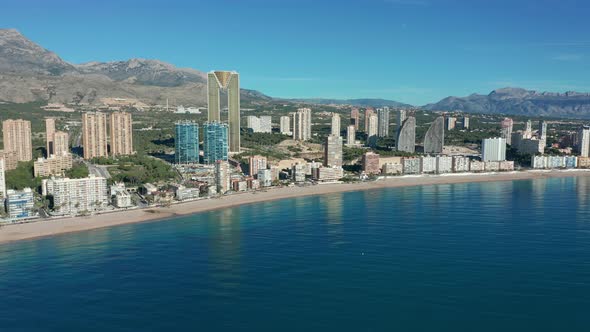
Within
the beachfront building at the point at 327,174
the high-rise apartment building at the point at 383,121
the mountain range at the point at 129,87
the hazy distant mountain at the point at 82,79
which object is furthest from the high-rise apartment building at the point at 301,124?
the hazy distant mountain at the point at 82,79

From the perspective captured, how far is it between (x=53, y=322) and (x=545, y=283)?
12437 millimetres

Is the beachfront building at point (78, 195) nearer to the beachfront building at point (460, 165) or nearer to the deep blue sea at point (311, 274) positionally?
the deep blue sea at point (311, 274)

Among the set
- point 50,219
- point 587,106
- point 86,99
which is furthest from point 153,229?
point 587,106

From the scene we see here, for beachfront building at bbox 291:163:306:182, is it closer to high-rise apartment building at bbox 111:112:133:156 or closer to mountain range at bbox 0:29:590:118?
high-rise apartment building at bbox 111:112:133:156

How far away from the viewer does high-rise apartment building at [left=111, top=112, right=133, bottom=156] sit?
3989 cm

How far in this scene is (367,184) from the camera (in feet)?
107

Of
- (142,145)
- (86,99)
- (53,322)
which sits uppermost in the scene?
(86,99)

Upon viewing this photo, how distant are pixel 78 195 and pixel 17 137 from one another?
14795mm

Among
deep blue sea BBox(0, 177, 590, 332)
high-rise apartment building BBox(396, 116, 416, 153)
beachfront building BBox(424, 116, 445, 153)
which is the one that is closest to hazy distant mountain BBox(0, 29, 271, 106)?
high-rise apartment building BBox(396, 116, 416, 153)

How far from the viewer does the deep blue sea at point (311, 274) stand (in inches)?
468

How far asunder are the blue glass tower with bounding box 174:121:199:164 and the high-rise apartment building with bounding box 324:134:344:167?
10069mm

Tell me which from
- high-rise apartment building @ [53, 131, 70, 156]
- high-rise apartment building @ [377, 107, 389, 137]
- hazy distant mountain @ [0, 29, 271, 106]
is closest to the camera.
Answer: high-rise apartment building @ [53, 131, 70, 156]

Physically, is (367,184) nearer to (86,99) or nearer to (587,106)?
(86,99)

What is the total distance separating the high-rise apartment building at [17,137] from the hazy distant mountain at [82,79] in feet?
136
